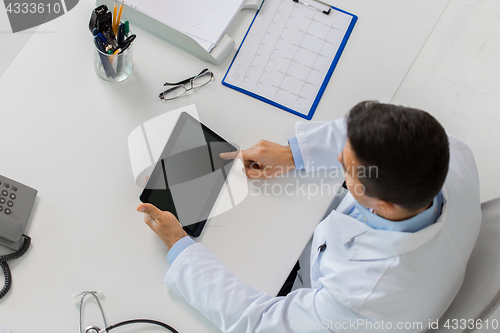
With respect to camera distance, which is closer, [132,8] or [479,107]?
[132,8]

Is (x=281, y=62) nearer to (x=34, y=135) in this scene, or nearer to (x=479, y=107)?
(x=34, y=135)

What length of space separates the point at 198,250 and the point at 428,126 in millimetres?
545

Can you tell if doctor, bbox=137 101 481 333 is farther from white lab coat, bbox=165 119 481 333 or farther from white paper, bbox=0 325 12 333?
white paper, bbox=0 325 12 333

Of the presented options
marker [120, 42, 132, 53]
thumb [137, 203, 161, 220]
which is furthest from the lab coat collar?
marker [120, 42, 132, 53]

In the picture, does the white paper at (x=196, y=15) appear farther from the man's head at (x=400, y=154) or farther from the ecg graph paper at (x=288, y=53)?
the man's head at (x=400, y=154)

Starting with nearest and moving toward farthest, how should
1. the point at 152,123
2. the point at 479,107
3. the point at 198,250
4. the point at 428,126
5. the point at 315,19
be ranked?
the point at 428,126, the point at 198,250, the point at 152,123, the point at 315,19, the point at 479,107

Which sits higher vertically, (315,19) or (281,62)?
(315,19)

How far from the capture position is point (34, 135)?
973 mm

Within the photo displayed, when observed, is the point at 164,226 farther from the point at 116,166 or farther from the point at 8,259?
the point at 8,259

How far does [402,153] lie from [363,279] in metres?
0.28

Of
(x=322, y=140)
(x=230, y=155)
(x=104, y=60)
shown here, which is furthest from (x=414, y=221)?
(x=104, y=60)

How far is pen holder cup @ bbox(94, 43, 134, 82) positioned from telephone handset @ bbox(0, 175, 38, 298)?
0.34 m

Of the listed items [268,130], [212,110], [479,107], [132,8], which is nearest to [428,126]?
[268,130]

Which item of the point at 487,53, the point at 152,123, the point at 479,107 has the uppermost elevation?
the point at 487,53
